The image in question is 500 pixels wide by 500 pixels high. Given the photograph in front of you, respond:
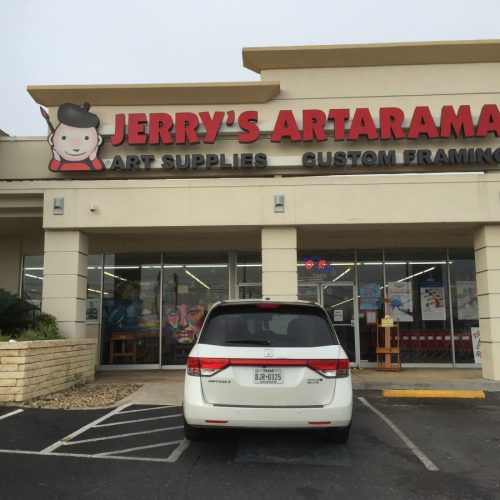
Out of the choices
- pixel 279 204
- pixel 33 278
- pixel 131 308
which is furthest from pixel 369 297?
pixel 33 278

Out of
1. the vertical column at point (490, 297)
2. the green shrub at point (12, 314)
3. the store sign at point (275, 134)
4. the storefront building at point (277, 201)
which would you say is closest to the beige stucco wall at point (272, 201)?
the storefront building at point (277, 201)

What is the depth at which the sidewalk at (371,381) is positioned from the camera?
10039 mm

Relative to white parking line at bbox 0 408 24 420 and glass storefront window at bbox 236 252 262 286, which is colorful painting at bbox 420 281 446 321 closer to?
glass storefront window at bbox 236 252 262 286

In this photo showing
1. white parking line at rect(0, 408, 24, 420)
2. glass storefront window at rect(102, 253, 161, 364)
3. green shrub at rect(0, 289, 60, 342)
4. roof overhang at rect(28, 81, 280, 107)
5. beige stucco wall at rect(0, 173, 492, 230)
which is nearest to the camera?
white parking line at rect(0, 408, 24, 420)

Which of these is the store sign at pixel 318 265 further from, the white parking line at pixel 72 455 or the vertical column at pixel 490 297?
the white parking line at pixel 72 455

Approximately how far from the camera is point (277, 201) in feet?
38.7

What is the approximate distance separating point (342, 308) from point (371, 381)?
3.71m

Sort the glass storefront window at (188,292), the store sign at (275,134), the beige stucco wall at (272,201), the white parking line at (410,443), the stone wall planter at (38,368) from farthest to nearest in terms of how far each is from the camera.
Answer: the glass storefront window at (188,292)
the store sign at (275,134)
the beige stucco wall at (272,201)
the stone wall planter at (38,368)
the white parking line at (410,443)

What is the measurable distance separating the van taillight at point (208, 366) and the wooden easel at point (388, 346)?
332 inches

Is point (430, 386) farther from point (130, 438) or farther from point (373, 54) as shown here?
point (373, 54)

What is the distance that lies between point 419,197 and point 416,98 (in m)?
3.13

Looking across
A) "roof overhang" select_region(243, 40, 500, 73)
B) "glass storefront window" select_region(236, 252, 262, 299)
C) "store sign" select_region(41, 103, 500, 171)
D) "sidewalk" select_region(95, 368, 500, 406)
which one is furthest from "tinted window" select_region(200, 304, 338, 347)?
"roof overhang" select_region(243, 40, 500, 73)

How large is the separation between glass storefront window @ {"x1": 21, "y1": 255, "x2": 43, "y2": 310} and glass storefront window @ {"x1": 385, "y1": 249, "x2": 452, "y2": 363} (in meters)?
9.59

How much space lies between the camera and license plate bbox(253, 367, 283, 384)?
554cm
